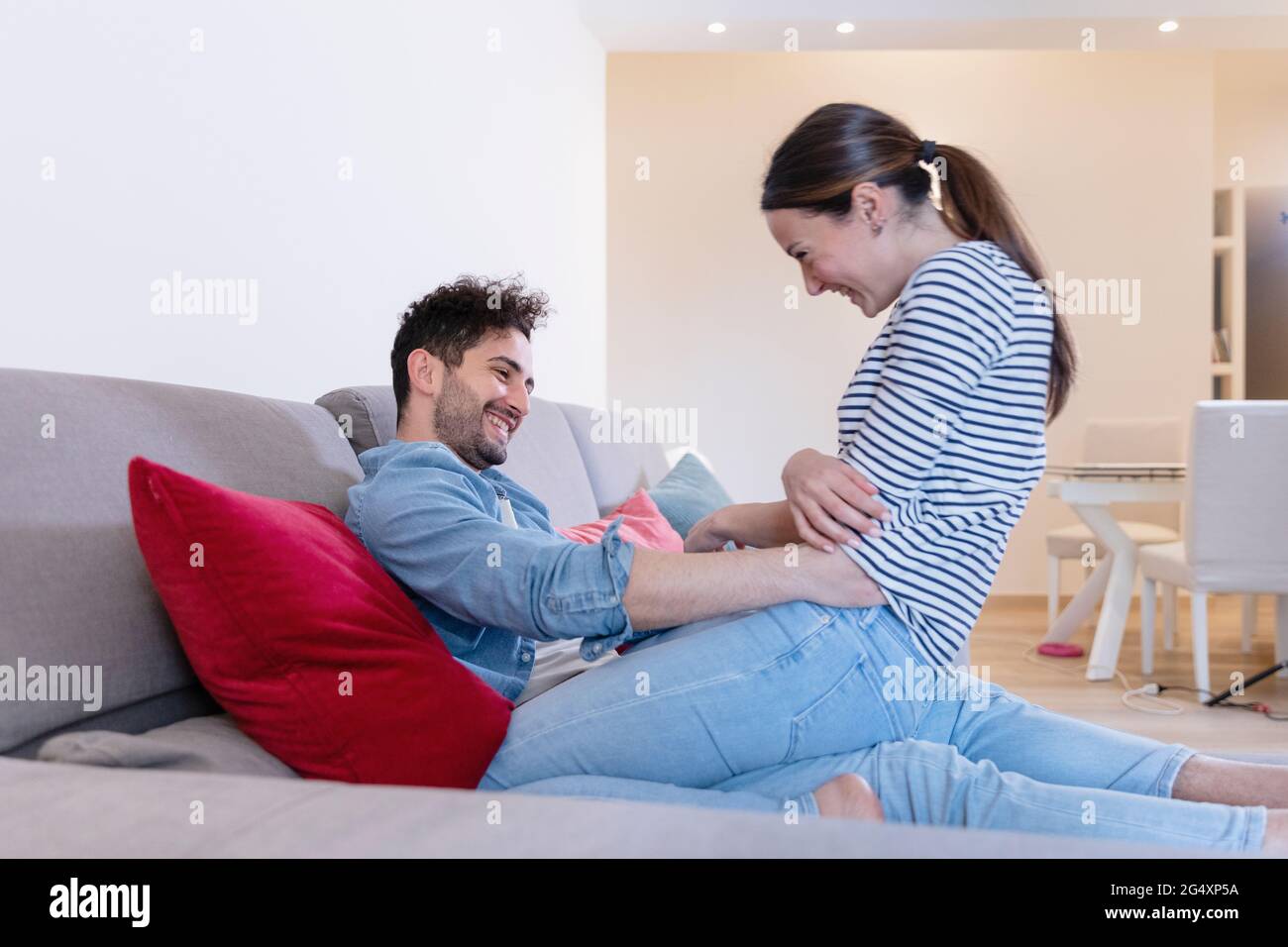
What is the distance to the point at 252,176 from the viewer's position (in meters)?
1.95

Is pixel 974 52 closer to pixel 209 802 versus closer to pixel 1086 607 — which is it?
pixel 1086 607

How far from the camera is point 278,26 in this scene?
79.9 inches

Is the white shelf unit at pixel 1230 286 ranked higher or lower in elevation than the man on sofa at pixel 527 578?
higher

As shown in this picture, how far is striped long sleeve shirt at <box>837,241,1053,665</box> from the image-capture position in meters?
1.11

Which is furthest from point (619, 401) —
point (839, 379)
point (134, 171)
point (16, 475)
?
point (16, 475)

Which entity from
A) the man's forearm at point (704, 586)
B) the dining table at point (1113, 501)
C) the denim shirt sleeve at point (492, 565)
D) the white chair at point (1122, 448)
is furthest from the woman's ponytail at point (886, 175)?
the white chair at point (1122, 448)

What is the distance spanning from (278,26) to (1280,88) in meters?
6.13

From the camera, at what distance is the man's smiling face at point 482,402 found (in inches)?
61.3

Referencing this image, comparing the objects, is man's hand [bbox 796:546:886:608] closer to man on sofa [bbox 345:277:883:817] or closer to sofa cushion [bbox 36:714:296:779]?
man on sofa [bbox 345:277:883:817]

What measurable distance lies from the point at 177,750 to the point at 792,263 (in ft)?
17.4

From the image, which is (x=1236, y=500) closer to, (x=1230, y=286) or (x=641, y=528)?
(x=641, y=528)

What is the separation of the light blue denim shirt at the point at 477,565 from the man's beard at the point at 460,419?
20cm

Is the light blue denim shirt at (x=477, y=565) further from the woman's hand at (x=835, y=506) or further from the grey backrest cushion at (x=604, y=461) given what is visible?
the grey backrest cushion at (x=604, y=461)
